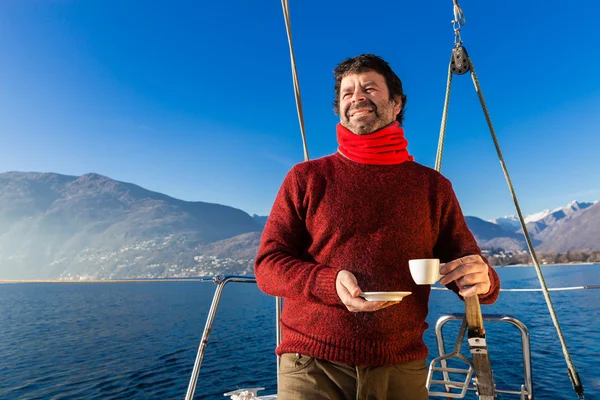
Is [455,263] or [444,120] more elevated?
[444,120]

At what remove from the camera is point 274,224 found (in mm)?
1407

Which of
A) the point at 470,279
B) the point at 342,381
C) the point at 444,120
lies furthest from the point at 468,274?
the point at 444,120

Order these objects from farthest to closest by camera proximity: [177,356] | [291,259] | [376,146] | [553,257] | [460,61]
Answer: [553,257] < [177,356] < [460,61] < [376,146] < [291,259]

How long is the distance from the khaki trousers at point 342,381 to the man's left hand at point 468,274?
328 mm

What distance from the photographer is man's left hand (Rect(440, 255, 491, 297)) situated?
1.14m

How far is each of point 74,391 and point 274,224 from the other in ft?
61.1

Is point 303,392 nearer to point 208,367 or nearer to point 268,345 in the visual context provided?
point 208,367

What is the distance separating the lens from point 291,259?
1.29m

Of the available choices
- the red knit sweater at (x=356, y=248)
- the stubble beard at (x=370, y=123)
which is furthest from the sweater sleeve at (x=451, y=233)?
the stubble beard at (x=370, y=123)

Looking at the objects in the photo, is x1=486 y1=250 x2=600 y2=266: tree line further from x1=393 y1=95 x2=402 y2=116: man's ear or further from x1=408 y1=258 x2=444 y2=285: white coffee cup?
x1=408 y1=258 x2=444 y2=285: white coffee cup

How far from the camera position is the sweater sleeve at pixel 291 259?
1.19m

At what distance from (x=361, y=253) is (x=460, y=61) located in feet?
5.20

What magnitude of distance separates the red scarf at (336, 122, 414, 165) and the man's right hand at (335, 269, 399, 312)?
501 mm

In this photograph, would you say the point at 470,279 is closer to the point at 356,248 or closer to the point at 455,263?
the point at 455,263
